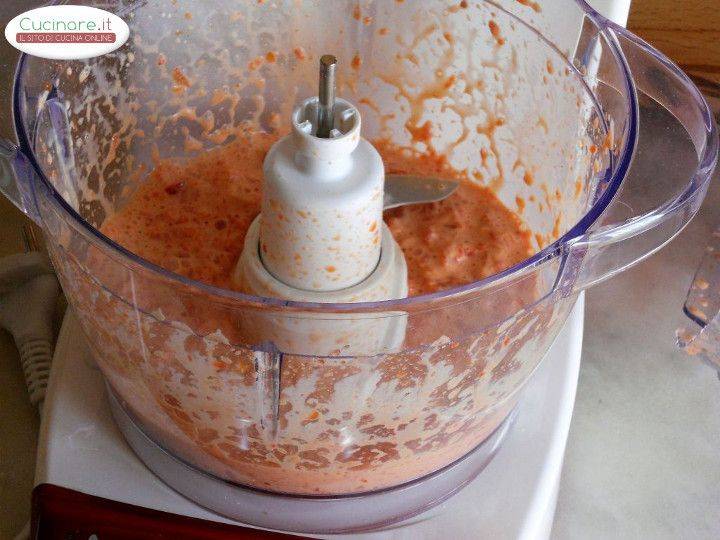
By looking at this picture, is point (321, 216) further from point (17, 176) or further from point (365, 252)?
point (17, 176)

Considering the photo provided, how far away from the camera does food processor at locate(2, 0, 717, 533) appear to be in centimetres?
51

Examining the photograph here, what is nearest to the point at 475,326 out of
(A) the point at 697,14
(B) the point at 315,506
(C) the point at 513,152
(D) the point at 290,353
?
(D) the point at 290,353

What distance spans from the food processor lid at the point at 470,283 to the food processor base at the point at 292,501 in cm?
21

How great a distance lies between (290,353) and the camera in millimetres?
518

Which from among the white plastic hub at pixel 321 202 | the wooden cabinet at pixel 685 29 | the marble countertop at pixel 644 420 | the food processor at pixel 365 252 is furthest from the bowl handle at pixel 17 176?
the wooden cabinet at pixel 685 29

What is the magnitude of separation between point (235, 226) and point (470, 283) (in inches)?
13.0

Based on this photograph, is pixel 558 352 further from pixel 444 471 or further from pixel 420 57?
pixel 420 57

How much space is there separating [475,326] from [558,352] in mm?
238

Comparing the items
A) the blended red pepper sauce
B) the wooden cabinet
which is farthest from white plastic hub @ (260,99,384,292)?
the wooden cabinet

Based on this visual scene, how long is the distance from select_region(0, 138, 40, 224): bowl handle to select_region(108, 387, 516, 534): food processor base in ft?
0.64

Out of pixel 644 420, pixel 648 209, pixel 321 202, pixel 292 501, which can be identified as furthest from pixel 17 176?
pixel 644 420

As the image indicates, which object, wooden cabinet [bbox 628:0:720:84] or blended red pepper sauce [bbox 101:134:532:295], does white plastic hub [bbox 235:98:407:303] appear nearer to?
blended red pepper sauce [bbox 101:134:532:295]

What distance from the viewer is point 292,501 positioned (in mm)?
645

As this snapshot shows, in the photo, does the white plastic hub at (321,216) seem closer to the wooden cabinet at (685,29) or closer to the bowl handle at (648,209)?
the bowl handle at (648,209)
